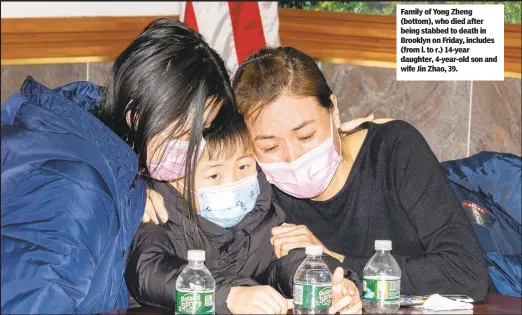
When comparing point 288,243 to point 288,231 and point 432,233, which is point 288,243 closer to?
point 288,231

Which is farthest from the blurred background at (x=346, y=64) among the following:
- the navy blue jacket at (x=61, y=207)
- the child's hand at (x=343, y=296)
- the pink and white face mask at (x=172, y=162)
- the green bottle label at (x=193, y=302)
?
the green bottle label at (x=193, y=302)

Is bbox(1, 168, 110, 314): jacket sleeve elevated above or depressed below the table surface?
above

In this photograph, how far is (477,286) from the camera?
2.71 metres

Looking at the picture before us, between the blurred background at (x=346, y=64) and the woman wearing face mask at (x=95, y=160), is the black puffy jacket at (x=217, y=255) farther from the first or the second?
the blurred background at (x=346, y=64)

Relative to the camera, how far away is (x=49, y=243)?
2.20 m

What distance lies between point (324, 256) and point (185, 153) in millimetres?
463

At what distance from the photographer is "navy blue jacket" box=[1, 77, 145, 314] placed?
2.16 m

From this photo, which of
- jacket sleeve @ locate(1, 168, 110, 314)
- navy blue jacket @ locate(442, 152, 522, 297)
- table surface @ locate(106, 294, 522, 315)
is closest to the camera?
jacket sleeve @ locate(1, 168, 110, 314)

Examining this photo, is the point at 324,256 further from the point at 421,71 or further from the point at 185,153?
the point at 421,71

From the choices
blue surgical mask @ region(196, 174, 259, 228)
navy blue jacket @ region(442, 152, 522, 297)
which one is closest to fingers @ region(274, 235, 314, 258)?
blue surgical mask @ region(196, 174, 259, 228)

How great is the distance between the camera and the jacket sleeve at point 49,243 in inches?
84.4

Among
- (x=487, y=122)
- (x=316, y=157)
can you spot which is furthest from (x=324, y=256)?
(x=487, y=122)

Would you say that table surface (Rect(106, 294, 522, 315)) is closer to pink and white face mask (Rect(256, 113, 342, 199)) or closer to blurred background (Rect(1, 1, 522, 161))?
pink and white face mask (Rect(256, 113, 342, 199))

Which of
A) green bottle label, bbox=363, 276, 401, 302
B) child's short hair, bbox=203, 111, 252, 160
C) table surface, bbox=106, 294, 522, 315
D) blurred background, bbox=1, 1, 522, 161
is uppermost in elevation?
blurred background, bbox=1, 1, 522, 161
